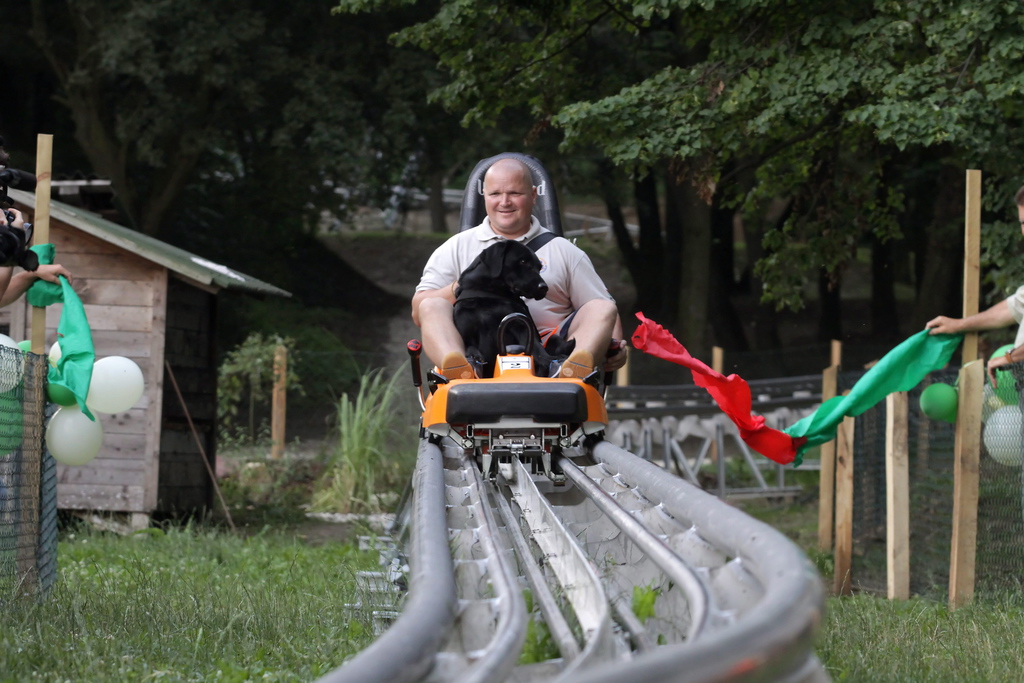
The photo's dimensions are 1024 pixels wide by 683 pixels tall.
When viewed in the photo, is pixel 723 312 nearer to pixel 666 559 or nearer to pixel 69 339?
pixel 69 339

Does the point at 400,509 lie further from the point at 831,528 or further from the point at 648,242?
the point at 648,242

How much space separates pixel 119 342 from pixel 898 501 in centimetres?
684

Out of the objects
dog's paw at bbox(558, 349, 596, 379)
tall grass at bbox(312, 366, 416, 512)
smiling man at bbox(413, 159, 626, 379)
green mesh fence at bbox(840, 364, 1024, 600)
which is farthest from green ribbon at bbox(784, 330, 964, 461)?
tall grass at bbox(312, 366, 416, 512)

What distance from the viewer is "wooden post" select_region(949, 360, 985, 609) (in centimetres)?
591

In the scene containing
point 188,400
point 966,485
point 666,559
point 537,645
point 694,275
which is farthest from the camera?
point 694,275

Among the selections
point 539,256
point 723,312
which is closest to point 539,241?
point 539,256

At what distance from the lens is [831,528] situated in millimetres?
9117

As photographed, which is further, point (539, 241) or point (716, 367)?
point (716, 367)

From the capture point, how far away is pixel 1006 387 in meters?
5.62

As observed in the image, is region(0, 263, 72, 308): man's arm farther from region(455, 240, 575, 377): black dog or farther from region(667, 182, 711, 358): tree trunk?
region(667, 182, 711, 358): tree trunk

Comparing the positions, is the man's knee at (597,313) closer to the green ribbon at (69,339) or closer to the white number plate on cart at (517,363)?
the white number plate on cart at (517,363)

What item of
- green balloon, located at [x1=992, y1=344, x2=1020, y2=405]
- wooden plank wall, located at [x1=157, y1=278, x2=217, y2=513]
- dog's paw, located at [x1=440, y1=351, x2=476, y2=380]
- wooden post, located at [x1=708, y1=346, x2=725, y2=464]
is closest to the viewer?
dog's paw, located at [x1=440, y1=351, x2=476, y2=380]

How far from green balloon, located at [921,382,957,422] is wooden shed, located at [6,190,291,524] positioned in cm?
628

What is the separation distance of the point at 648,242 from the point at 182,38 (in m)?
12.5
